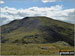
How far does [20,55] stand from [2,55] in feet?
9.11

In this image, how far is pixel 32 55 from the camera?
2500cm

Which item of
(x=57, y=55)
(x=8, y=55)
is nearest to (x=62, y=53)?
(x=57, y=55)

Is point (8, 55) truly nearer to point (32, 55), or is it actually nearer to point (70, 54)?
point (32, 55)

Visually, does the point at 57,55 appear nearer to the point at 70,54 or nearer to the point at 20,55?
the point at 70,54

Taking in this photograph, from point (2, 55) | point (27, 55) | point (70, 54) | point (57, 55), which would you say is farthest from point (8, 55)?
point (70, 54)

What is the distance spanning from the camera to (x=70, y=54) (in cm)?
2647

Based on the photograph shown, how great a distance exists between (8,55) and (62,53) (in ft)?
29.1

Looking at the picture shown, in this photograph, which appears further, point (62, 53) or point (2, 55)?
point (62, 53)

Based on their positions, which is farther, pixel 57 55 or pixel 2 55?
pixel 57 55

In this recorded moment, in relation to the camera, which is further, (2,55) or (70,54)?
(70,54)

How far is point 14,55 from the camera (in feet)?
80.2

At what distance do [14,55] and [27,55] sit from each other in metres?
2.05

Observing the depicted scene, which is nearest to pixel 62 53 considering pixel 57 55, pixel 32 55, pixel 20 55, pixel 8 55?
pixel 57 55

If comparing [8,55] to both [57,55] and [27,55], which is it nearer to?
[27,55]
